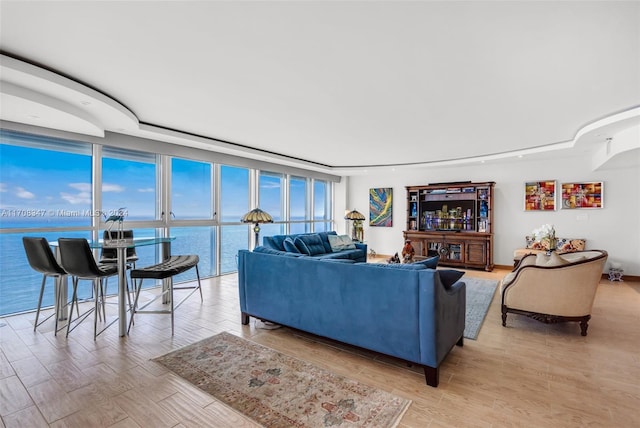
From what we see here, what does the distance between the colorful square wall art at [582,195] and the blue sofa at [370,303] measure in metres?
5.14

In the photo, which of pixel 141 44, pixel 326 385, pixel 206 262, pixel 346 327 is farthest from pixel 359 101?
pixel 206 262

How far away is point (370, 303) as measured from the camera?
2.51 m

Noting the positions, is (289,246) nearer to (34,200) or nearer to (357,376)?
(357,376)

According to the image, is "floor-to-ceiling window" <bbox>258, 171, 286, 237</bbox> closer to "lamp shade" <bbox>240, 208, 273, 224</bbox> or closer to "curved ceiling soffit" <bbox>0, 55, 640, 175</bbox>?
"lamp shade" <bbox>240, 208, 273, 224</bbox>

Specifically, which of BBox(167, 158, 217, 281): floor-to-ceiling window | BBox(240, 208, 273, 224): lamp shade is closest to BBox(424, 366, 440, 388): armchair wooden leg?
BBox(240, 208, 273, 224): lamp shade

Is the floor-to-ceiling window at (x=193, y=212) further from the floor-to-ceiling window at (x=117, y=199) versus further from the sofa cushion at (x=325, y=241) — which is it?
the sofa cushion at (x=325, y=241)

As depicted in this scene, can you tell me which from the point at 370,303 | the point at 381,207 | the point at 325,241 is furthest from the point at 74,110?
the point at 381,207

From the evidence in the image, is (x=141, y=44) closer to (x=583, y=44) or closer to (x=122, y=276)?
(x=122, y=276)

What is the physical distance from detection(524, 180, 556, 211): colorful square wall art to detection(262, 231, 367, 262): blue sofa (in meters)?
3.72

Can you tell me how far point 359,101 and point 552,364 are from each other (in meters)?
3.10

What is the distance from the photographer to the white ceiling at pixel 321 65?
1892 millimetres

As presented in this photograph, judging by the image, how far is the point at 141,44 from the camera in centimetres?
224

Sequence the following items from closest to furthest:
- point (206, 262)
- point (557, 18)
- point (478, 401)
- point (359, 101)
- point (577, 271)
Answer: point (557, 18) < point (478, 401) < point (577, 271) < point (359, 101) < point (206, 262)

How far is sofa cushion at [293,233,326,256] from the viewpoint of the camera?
5.64 m
